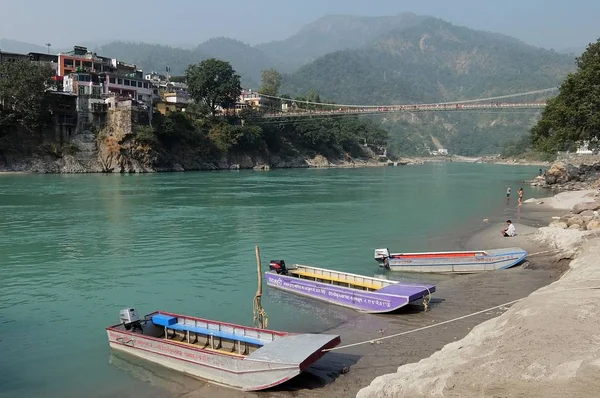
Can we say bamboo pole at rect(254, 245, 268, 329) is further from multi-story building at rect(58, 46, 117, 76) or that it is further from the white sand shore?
multi-story building at rect(58, 46, 117, 76)

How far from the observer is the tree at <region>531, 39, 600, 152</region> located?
45062 millimetres

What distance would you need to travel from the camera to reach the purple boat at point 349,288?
13.3m

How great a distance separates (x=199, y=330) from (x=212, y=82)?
86.0 meters

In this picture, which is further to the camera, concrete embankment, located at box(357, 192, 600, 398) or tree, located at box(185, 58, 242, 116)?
tree, located at box(185, 58, 242, 116)

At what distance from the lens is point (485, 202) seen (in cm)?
4088

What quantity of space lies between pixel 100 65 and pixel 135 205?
55.1 m

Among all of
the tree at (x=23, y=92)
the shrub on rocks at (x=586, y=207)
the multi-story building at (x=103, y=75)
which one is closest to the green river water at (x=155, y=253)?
the shrub on rocks at (x=586, y=207)

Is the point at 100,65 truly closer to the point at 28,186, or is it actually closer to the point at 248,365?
the point at 28,186

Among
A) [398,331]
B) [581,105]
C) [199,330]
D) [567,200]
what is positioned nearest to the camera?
[199,330]

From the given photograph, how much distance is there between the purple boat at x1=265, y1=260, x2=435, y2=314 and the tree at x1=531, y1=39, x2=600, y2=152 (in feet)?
127

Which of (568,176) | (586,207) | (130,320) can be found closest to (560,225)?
(586,207)

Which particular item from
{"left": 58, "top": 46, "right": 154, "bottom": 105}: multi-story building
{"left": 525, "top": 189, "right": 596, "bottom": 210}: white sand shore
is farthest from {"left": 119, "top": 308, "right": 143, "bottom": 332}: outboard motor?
{"left": 58, "top": 46, "right": 154, "bottom": 105}: multi-story building

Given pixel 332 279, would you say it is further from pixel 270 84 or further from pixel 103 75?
→ pixel 270 84

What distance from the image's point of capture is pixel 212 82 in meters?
92.5
